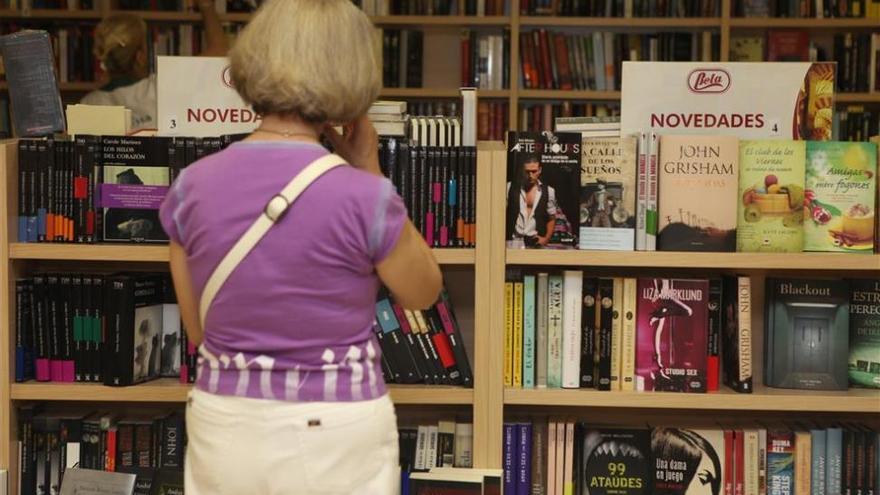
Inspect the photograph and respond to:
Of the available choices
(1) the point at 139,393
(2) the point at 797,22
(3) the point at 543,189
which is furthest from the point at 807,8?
(1) the point at 139,393

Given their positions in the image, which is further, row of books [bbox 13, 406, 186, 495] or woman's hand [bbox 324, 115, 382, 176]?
row of books [bbox 13, 406, 186, 495]

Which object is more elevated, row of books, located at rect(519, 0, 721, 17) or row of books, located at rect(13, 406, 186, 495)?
row of books, located at rect(519, 0, 721, 17)

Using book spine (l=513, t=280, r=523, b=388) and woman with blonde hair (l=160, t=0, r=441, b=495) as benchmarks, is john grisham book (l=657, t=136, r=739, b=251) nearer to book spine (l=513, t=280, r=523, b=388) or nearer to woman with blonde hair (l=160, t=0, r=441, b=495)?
book spine (l=513, t=280, r=523, b=388)

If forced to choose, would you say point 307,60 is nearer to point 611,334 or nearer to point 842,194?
point 611,334

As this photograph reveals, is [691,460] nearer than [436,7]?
Yes

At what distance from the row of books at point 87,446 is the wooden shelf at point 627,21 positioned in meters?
3.35

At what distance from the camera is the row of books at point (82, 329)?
2453mm

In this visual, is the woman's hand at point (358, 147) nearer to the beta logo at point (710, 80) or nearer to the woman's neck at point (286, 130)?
the woman's neck at point (286, 130)

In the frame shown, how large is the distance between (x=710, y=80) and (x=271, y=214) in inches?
50.9

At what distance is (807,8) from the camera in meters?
5.38

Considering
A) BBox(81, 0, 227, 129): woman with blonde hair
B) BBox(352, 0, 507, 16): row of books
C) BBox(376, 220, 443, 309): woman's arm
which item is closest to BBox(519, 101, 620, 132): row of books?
BBox(352, 0, 507, 16): row of books

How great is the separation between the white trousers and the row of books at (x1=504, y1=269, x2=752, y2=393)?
882mm

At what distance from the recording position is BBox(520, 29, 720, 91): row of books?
543 cm

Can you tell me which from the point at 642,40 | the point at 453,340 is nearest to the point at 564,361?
the point at 453,340
